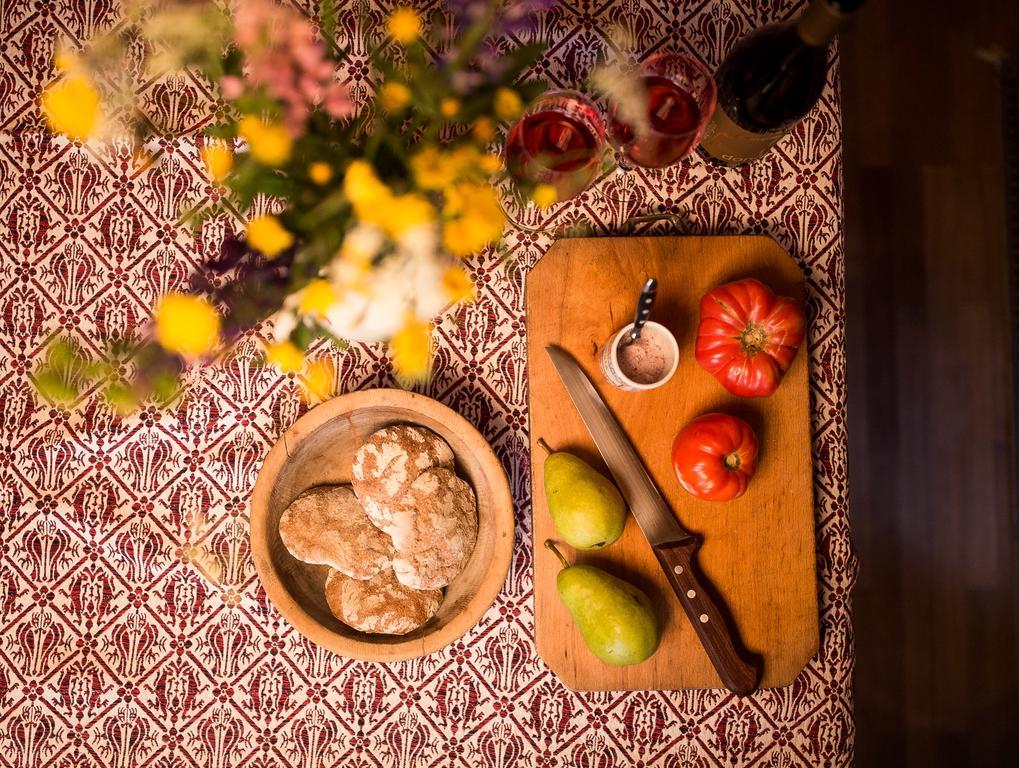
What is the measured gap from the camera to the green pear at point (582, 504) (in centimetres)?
86

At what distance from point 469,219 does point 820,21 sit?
35 centimetres

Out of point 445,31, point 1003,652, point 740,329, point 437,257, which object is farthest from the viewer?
point 1003,652

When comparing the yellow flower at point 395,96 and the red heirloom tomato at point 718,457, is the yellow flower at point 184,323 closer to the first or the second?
the yellow flower at point 395,96

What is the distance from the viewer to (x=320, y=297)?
60cm

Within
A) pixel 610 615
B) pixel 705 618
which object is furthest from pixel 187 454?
pixel 705 618

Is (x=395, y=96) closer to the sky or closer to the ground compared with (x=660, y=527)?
closer to the sky

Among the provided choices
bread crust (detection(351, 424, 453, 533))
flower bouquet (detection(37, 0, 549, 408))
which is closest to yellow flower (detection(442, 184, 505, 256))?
flower bouquet (detection(37, 0, 549, 408))

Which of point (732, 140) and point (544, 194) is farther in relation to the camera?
point (732, 140)

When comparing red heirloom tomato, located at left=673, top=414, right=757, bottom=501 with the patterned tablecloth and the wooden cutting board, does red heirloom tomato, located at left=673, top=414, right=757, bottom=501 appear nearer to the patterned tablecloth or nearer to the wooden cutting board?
the wooden cutting board

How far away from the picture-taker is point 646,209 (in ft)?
3.23

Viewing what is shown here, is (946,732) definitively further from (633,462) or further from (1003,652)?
(633,462)

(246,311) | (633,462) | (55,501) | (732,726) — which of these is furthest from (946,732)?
(55,501)

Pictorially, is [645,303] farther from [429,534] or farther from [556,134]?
[429,534]

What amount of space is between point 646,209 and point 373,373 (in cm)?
43
